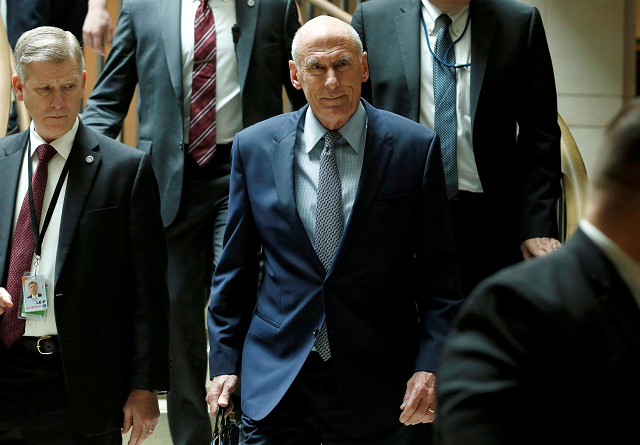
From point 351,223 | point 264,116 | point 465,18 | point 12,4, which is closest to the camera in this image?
point 351,223

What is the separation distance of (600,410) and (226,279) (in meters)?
1.88

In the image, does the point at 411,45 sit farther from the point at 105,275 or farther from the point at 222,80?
the point at 105,275

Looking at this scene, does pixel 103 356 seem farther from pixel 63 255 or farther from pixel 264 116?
pixel 264 116

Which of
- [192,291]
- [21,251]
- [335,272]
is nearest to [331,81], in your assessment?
[335,272]

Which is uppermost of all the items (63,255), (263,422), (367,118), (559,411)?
(559,411)

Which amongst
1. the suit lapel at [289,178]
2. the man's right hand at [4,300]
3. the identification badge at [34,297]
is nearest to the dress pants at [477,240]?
the suit lapel at [289,178]

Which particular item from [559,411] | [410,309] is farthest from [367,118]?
[559,411]

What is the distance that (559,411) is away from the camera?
1544 millimetres

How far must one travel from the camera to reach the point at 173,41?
435cm

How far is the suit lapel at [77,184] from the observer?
10.5ft

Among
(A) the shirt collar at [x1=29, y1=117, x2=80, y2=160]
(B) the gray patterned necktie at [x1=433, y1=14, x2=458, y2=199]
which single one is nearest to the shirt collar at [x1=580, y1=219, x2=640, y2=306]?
(A) the shirt collar at [x1=29, y1=117, x2=80, y2=160]

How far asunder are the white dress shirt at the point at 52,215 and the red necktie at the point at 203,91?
94cm

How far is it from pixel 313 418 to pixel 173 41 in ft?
6.26

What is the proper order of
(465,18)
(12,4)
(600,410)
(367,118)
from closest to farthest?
1. (600,410)
2. (367,118)
3. (465,18)
4. (12,4)
